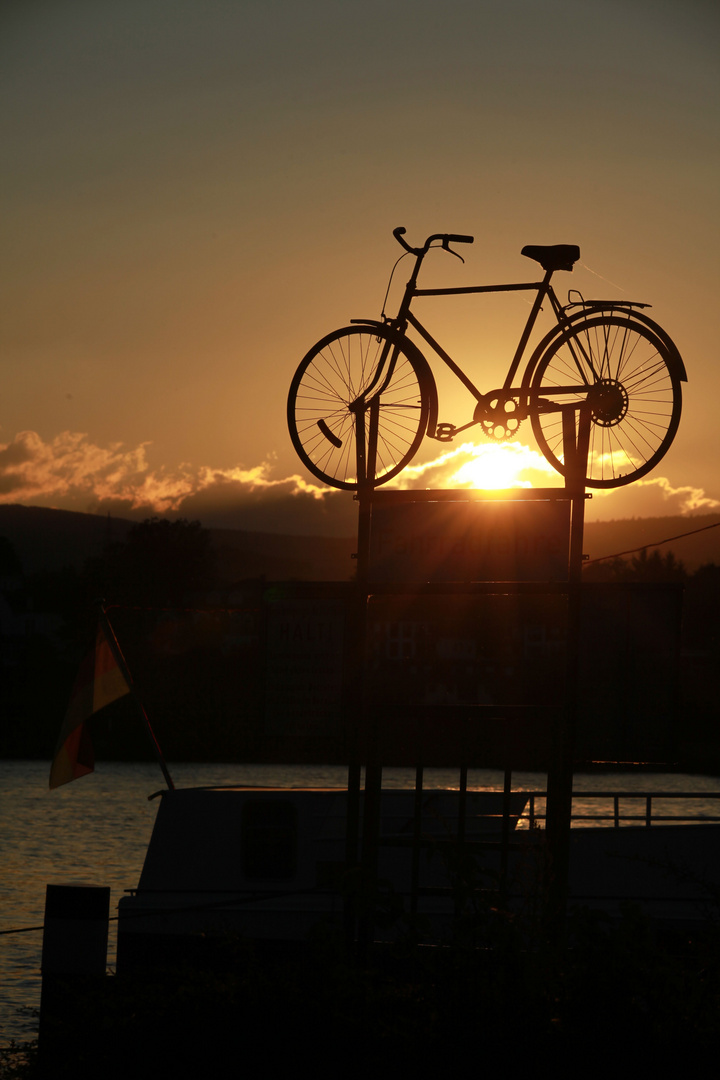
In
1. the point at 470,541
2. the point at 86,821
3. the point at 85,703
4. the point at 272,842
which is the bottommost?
the point at 86,821

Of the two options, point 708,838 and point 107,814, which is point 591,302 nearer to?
point 708,838

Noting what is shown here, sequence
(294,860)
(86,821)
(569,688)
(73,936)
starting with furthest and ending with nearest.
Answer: (86,821), (294,860), (569,688), (73,936)

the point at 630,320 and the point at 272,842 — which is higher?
the point at 630,320

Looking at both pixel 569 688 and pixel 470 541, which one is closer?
pixel 569 688

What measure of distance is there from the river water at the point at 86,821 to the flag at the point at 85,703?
1.86 m

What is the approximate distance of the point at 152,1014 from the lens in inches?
225

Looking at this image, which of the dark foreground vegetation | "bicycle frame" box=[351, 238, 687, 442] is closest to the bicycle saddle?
"bicycle frame" box=[351, 238, 687, 442]

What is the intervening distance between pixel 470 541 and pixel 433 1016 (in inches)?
165

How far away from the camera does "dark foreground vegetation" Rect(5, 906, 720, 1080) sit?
5.20 m

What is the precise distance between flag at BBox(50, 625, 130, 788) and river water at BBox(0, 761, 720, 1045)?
6.12 feet

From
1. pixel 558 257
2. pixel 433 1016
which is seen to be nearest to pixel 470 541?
pixel 558 257

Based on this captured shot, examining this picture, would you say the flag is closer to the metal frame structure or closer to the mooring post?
the metal frame structure

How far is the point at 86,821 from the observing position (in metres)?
44.5

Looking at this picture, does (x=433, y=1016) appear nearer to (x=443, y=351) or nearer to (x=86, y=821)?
(x=443, y=351)
